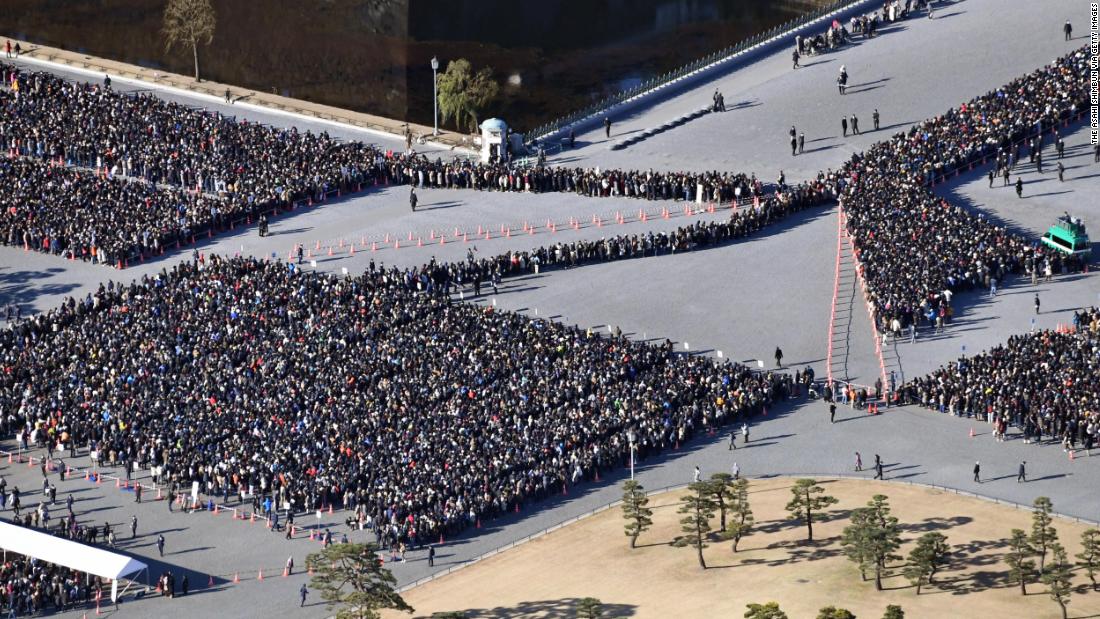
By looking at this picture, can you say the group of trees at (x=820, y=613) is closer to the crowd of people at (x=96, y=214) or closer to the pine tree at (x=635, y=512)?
→ the pine tree at (x=635, y=512)

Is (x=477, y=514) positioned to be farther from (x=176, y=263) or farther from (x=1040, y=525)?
(x=176, y=263)

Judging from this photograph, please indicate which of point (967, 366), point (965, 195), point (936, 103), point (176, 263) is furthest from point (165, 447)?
point (936, 103)

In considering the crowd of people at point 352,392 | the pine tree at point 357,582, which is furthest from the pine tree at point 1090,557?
the pine tree at point 357,582

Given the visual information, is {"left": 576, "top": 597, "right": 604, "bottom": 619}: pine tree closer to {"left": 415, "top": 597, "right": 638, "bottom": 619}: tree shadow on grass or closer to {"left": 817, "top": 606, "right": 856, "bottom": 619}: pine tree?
{"left": 415, "top": 597, "right": 638, "bottom": 619}: tree shadow on grass

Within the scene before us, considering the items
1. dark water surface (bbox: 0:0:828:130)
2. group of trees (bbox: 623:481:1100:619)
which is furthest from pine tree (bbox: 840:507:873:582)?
dark water surface (bbox: 0:0:828:130)

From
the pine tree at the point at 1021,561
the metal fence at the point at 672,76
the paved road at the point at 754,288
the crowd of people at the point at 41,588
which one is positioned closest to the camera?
the pine tree at the point at 1021,561

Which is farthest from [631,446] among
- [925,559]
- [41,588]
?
[41,588]
